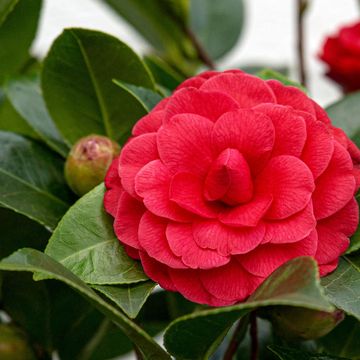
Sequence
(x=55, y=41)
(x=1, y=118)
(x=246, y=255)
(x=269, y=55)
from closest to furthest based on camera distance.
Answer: (x=246, y=255), (x=55, y=41), (x=1, y=118), (x=269, y=55)

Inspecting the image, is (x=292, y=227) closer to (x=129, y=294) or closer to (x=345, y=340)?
(x=129, y=294)

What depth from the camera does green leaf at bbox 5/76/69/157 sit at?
0.66 m

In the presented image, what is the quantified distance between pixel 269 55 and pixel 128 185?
6.23 feet

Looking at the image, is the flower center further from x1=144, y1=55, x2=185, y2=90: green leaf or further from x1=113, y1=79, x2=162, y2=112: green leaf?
x1=144, y1=55, x2=185, y2=90: green leaf

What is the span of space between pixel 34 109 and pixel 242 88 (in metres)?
0.25

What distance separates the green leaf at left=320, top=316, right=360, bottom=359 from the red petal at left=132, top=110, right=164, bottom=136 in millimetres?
246

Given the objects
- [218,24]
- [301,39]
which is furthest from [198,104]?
[218,24]

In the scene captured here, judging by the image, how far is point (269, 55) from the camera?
7.61ft

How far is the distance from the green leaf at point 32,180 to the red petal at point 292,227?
0.18 m

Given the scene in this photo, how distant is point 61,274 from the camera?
1.41 ft

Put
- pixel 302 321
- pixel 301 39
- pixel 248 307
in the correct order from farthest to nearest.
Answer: pixel 301 39 < pixel 302 321 < pixel 248 307

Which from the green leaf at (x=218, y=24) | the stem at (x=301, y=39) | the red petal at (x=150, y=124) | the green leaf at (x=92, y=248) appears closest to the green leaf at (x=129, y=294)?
the green leaf at (x=92, y=248)

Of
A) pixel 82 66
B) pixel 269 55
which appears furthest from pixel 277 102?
pixel 269 55

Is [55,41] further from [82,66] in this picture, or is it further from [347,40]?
[347,40]
